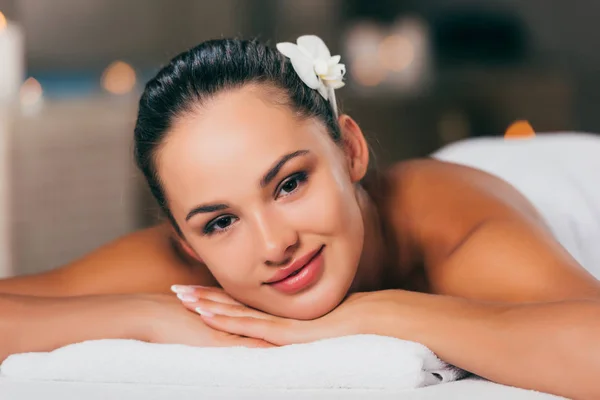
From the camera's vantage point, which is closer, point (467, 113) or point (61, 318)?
point (61, 318)

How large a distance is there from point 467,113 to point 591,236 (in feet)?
8.49

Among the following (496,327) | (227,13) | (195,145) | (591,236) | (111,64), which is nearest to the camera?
(496,327)

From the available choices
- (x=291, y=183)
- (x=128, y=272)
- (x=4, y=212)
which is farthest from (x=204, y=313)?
(x=4, y=212)

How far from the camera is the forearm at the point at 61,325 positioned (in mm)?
1370

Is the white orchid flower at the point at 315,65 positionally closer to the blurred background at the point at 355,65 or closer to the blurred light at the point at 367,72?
the blurred background at the point at 355,65

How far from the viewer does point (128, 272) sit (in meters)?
1.67

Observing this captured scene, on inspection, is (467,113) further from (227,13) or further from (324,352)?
(324,352)

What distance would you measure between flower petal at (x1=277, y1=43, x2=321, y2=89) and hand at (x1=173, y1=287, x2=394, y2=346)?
15.2 inches

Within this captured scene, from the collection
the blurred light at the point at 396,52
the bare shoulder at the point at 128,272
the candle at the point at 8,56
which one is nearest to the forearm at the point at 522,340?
the bare shoulder at the point at 128,272

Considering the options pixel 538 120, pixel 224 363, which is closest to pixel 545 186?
pixel 224 363

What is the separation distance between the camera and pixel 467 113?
444 centimetres

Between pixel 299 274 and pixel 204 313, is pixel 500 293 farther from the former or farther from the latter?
pixel 204 313

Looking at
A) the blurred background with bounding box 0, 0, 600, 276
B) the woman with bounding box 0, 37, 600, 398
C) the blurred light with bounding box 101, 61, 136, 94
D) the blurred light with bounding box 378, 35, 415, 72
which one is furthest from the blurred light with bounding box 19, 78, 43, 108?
the woman with bounding box 0, 37, 600, 398

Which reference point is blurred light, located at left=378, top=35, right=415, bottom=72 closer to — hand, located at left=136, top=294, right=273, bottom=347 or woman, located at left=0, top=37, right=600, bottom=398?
woman, located at left=0, top=37, right=600, bottom=398
